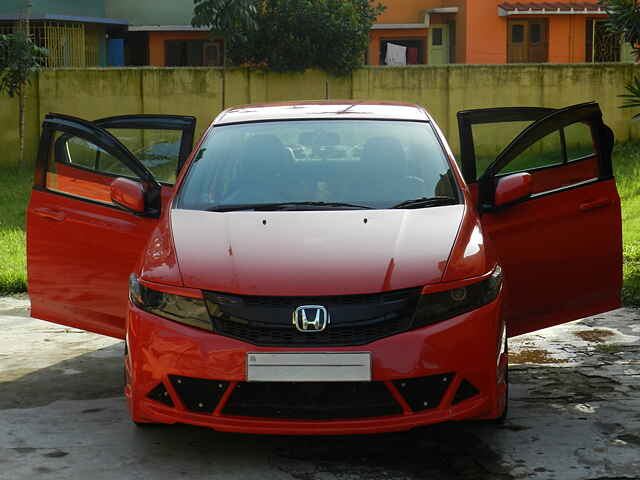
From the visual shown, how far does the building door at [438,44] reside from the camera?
1380 inches

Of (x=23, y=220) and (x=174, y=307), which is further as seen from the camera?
(x=23, y=220)

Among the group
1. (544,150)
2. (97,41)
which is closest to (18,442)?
(544,150)

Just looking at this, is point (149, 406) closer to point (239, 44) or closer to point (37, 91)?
point (37, 91)

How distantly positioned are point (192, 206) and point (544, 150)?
2734 millimetres

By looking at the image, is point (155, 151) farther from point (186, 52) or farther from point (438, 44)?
point (438, 44)

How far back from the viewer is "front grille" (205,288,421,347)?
460 centimetres

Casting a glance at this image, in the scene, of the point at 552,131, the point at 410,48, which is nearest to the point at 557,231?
the point at 552,131

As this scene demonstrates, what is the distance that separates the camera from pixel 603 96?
72.6 feet

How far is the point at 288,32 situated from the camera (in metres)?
24.0

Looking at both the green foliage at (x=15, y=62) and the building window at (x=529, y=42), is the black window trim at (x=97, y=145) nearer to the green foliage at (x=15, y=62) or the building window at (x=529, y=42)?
the green foliage at (x=15, y=62)

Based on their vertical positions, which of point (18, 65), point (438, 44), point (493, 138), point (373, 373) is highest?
point (438, 44)

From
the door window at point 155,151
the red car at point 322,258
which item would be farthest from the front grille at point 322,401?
the door window at point 155,151

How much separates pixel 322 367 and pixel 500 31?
30141mm

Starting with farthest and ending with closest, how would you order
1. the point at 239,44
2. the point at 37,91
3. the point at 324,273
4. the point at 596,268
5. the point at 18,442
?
the point at 239,44
the point at 37,91
the point at 596,268
the point at 18,442
the point at 324,273
